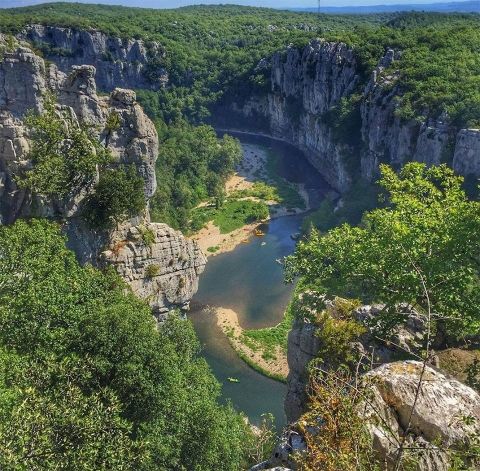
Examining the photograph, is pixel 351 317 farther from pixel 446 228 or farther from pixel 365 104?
pixel 365 104

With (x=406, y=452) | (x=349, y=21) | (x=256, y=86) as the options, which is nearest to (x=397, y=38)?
(x=256, y=86)

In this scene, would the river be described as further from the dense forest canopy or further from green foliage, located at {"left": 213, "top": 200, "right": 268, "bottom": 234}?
the dense forest canopy

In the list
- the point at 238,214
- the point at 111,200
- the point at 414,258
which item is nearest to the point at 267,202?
the point at 238,214

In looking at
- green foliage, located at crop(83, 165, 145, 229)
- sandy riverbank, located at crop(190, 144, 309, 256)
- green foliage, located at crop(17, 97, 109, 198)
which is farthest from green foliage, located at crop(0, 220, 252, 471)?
sandy riverbank, located at crop(190, 144, 309, 256)

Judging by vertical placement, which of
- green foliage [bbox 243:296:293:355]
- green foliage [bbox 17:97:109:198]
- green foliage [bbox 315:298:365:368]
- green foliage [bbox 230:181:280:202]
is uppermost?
green foliage [bbox 17:97:109:198]

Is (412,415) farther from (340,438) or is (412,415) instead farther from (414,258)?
(414,258)

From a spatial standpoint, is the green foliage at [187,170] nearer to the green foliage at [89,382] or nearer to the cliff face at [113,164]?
the cliff face at [113,164]

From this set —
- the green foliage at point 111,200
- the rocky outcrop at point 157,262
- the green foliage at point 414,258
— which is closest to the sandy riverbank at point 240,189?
the rocky outcrop at point 157,262
